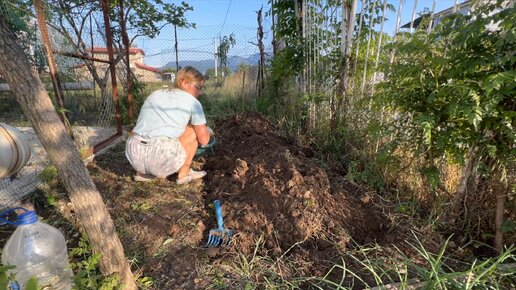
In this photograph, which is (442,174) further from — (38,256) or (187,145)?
(38,256)

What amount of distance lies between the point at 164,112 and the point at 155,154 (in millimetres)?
412

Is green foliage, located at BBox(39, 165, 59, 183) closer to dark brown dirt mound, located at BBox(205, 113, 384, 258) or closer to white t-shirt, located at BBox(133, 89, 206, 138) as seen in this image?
white t-shirt, located at BBox(133, 89, 206, 138)

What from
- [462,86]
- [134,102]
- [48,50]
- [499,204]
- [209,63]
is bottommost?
[499,204]

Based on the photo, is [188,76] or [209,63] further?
[209,63]

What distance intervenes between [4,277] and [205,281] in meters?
0.92

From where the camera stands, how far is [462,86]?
1462 millimetres

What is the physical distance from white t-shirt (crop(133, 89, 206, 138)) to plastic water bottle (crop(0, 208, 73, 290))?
4.31ft

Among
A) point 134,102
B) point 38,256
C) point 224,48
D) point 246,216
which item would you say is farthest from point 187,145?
point 224,48

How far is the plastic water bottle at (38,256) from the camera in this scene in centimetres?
146

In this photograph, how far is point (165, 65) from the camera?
9.66m

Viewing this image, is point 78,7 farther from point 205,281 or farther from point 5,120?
point 205,281

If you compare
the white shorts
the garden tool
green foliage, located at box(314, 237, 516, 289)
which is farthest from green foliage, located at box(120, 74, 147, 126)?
green foliage, located at box(314, 237, 516, 289)

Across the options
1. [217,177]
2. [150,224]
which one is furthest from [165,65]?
[150,224]

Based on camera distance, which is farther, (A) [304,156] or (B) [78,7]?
(B) [78,7]
